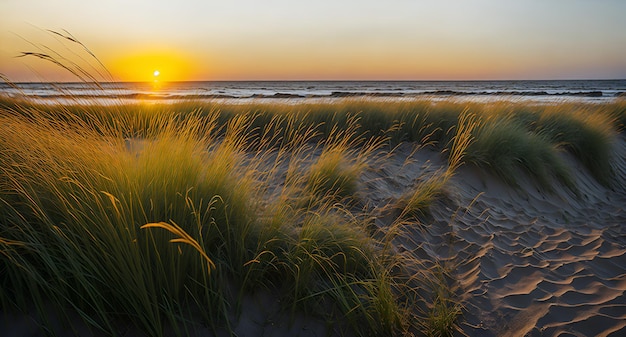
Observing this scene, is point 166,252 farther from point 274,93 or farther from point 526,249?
point 274,93

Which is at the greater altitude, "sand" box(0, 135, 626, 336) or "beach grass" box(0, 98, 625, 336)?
"beach grass" box(0, 98, 625, 336)

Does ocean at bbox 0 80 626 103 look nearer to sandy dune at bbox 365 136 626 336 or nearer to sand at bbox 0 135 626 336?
sand at bbox 0 135 626 336

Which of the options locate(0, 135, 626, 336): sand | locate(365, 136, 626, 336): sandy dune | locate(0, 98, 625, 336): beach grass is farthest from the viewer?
locate(365, 136, 626, 336): sandy dune

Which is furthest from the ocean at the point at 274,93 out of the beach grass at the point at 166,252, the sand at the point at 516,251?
the sand at the point at 516,251

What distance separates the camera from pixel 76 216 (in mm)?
2072

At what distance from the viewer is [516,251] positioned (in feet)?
11.9

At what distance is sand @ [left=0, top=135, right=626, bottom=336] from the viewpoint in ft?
8.12

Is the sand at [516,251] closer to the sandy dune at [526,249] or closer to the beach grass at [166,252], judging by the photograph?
the sandy dune at [526,249]

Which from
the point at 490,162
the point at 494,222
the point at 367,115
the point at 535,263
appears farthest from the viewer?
the point at 367,115

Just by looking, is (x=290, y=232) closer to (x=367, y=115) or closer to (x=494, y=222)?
(x=494, y=222)

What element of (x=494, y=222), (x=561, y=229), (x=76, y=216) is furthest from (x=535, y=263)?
(x=76, y=216)

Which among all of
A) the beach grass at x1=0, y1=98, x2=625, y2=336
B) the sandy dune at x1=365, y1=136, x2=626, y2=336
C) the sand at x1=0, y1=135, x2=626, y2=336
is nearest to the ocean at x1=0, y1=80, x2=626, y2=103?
the beach grass at x1=0, y1=98, x2=625, y2=336

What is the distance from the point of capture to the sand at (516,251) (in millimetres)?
2475

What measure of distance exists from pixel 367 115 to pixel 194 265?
5689 millimetres
